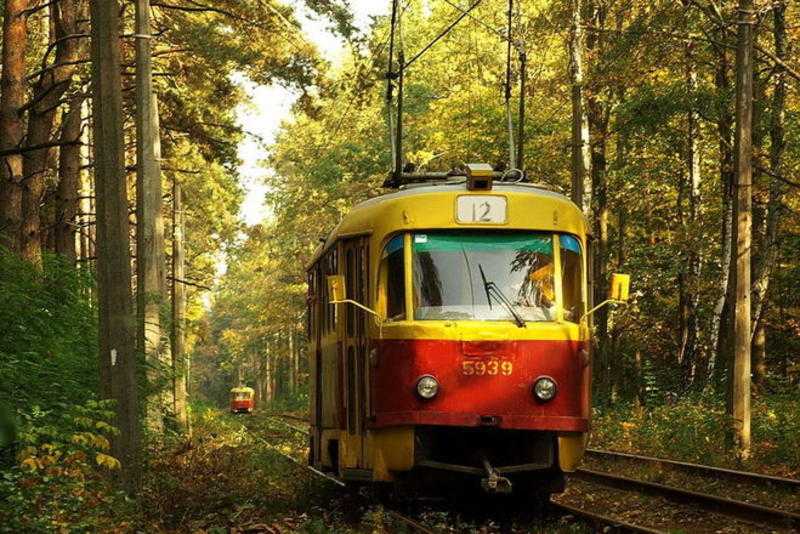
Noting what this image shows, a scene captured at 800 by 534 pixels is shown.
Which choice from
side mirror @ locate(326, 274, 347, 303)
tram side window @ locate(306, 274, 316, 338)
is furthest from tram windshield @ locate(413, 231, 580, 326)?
tram side window @ locate(306, 274, 316, 338)

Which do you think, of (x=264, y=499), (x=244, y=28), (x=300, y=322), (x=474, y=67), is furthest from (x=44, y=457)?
(x=300, y=322)

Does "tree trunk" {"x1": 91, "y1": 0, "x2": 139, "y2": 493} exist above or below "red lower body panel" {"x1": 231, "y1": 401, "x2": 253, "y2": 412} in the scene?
above

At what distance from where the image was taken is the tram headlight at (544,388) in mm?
10266

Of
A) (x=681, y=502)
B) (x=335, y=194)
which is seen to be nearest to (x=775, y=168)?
(x=681, y=502)

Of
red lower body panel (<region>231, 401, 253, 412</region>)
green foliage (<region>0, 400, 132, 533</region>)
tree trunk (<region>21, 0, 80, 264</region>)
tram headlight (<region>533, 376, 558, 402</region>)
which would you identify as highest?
tree trunk (<region>21, 0, 80, 264</region>)

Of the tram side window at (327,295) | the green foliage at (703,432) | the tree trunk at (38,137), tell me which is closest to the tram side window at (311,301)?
the tram side window at (327,295)

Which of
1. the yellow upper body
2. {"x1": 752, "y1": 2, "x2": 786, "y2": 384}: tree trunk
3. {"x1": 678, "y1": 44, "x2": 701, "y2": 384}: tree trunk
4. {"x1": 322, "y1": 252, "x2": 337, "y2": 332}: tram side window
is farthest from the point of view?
{"x1": 678, "y1": 44, "x2": 701, "y2": 384}: tree trunk

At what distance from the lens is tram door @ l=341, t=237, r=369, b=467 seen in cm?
1106

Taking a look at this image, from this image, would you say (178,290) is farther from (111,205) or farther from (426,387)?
(426,387)

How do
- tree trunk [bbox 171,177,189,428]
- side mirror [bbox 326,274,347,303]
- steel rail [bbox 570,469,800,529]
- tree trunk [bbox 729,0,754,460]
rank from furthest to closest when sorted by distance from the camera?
tree trunk [bbox 171,177,189,428]
tree trunk [bbox 729,0,754,460]
side mirror [bbox 326,274,347,303]
steel rail [bbox 570,469,800,529]

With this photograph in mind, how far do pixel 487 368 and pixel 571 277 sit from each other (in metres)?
1.25

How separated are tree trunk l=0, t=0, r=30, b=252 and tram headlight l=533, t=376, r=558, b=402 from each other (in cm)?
917

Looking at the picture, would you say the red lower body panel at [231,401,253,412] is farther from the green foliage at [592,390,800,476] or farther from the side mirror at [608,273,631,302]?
the side mirror at [608,273,631,302]

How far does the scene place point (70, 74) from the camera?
730 inches
